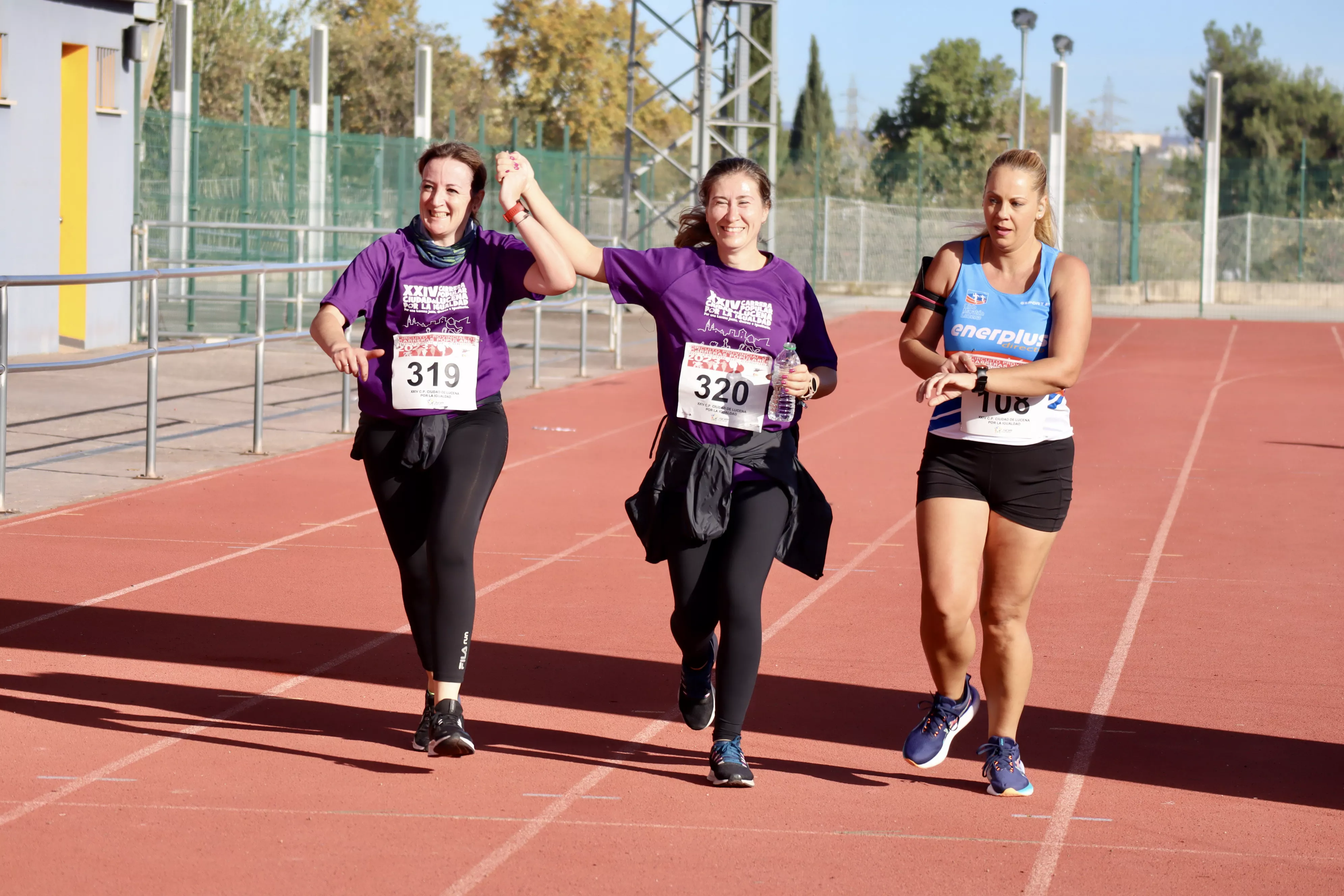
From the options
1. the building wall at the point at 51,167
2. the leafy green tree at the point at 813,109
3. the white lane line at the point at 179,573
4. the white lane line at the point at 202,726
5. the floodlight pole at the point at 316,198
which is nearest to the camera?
the white lane line at the point at 202,726

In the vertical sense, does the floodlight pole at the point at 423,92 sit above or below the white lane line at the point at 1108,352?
above

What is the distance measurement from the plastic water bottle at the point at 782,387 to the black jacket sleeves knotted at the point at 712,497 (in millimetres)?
70

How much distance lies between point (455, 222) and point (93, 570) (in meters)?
3.41

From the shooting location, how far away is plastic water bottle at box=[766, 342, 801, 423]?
4.86m

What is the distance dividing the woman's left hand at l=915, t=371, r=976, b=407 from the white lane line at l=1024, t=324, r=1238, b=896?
3.87ft

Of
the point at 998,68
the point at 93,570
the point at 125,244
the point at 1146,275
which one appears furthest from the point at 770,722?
the point at 998,68

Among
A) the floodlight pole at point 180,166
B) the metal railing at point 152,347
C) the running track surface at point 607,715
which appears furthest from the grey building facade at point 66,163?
the running track surface at point 607,715

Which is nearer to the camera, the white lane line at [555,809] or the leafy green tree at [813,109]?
the white lane line at [555,809]

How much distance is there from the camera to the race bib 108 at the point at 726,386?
4.87m

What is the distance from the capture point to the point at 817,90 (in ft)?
224

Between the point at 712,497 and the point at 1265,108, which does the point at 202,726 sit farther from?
the point at 1265,108

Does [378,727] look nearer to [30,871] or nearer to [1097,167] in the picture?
[30,871]

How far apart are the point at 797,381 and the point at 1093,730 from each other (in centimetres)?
163

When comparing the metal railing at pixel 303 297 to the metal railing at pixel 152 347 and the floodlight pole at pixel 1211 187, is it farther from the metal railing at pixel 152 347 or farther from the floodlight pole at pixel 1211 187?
the floodlight pole at pixel 1211 187
